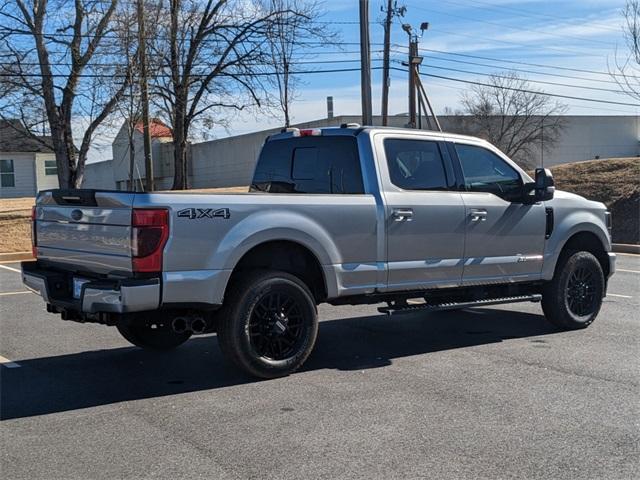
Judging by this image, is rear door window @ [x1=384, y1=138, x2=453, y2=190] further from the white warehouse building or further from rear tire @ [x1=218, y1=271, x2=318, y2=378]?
the white warehouse building

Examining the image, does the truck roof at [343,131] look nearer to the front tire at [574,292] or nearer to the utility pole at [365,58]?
the front tire at [574,292]

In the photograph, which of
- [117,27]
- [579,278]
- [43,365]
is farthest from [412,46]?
[43,365]

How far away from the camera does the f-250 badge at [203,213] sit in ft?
17.3

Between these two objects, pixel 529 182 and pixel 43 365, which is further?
pixel 529 182

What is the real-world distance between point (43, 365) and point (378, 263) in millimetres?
3184

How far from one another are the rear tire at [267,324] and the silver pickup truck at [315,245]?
1cm

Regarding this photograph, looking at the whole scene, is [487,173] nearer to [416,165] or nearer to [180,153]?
[416,165]

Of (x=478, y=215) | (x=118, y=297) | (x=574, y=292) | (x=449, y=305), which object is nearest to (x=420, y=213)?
(x=478, y=215)

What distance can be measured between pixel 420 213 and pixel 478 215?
29.3 inches

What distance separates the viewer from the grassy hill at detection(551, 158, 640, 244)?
19609 mm

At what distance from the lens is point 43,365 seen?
651 cm

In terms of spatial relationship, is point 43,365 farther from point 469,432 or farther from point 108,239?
point 469,432

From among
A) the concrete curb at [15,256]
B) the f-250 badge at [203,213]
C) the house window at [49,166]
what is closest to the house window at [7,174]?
the house window at [49,166]

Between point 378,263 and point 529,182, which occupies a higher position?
point 529,182
